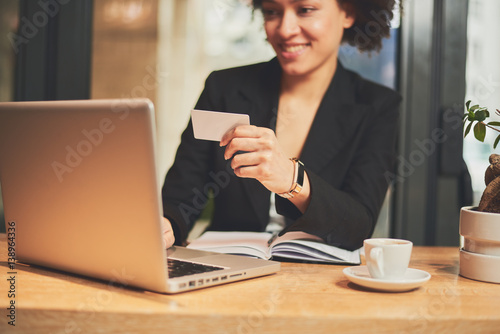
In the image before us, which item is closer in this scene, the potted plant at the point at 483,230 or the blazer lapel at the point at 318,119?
the potted plant at the point at 483,230

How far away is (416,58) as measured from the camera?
2215mm

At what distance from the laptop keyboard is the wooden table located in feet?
0.15

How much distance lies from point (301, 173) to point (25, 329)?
67 centimetres

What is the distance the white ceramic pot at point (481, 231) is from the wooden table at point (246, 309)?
106mm

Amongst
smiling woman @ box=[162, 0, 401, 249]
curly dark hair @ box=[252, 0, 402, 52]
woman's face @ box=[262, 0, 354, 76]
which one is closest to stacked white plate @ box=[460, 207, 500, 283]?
smiling woman @ box=[162, 0, 401, 249]

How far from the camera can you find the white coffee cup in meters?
0.86

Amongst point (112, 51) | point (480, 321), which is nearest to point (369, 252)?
point (480, 321)

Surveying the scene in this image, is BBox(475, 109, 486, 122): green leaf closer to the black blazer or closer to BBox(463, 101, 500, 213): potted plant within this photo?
BBox(463, 101, 500, 213): potted plant

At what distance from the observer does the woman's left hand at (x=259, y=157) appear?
982 millimetres

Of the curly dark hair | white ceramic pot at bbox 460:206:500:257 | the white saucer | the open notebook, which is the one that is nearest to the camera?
the white saucer

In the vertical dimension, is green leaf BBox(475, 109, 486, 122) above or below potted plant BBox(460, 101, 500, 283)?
above

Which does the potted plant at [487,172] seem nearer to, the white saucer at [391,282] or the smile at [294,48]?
the white saucer at [391,282]

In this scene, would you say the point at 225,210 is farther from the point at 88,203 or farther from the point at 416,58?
the point at 416,58

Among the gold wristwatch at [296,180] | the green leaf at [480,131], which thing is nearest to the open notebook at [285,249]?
the gold wristwatch at [296,180]
